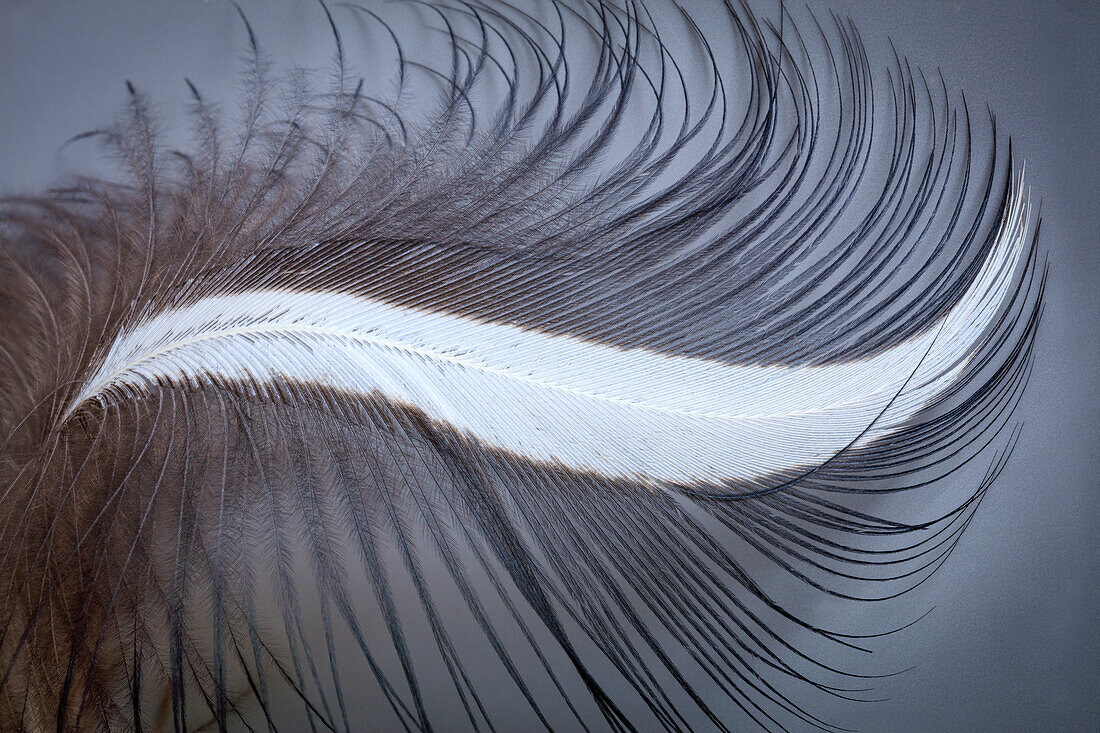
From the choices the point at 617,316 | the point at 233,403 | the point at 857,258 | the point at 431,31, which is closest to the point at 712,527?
the point at 617,316

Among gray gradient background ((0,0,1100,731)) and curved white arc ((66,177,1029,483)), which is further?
gray gradient background ((0,0,1100,731))

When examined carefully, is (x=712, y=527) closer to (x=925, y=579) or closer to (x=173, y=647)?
(x=925, y=579)

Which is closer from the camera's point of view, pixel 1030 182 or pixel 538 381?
pixel 538 381

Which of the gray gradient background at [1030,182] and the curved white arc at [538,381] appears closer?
the curved white arc at [538,381]

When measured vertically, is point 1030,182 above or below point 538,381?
above
